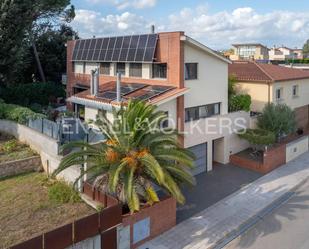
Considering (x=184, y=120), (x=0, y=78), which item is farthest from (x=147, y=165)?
(x=0, y=78)

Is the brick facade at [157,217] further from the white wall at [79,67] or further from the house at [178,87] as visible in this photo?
the white wall at [79,67]

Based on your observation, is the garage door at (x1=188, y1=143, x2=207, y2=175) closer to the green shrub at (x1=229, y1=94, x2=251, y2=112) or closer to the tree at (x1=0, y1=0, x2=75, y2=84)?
the green shrub at (x1=229, y1=94, x2=251, y2=112)

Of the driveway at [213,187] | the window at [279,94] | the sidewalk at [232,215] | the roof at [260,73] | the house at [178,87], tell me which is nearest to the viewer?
the sidewalk at [232,215]

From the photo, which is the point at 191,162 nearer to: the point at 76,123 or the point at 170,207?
the point at 170,207

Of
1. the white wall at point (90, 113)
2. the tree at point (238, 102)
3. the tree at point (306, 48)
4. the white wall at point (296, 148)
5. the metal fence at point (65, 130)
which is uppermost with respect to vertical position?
the tree at point (306, 48)

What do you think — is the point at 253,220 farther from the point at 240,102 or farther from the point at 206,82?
the point at 240,102

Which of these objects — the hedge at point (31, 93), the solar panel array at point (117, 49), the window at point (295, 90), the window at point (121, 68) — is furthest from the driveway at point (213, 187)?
the hedge at point (31, 93)

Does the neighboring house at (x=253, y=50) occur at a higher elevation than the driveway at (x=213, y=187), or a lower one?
higher
